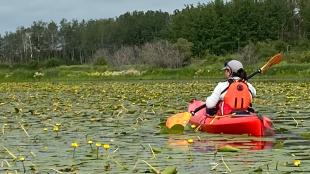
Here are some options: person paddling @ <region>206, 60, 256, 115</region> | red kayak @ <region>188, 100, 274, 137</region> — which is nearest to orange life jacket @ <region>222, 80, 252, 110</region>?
person paddling @ <region>206, 60, 256, 115</region>

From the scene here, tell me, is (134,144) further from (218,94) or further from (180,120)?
(218,94)

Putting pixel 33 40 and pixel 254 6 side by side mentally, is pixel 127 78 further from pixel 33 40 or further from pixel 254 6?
pixel 33 40

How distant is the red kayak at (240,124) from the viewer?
12508 millimetres

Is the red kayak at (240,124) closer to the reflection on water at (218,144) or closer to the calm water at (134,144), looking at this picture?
the calm water at (134,144)

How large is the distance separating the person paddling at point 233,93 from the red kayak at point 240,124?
1.00 ft

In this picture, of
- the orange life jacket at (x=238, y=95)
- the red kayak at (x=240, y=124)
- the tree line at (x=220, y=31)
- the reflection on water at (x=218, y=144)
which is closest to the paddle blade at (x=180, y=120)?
the red kayak at (x=240, y=124)

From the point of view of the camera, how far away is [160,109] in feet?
65.2

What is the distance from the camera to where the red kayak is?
41.0 ft

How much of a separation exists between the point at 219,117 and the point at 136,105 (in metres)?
8.70

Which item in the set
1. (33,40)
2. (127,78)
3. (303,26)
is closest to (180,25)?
(303,26)

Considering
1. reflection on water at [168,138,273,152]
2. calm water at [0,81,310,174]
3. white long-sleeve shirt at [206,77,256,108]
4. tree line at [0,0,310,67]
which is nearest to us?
calm water at [0,81,310,174]

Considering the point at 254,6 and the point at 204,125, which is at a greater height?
the point at 254,6

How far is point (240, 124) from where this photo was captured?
41.4 feet

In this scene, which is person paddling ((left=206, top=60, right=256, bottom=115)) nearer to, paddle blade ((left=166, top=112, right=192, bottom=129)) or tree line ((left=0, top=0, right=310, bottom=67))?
paddle blade ((left=166, top=112, right=192, bottom=129))
